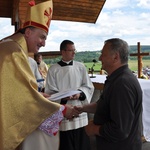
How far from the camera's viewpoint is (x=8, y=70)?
62.4 inches

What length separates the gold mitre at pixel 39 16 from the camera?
72.7 inches

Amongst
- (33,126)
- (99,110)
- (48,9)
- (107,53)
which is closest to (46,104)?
(33,126)

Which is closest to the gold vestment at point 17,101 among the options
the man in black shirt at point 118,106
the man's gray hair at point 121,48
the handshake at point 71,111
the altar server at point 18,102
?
the altar server at point 18,102

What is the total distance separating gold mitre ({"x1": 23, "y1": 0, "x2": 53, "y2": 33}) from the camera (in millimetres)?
1847

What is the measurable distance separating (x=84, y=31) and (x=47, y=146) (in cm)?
764

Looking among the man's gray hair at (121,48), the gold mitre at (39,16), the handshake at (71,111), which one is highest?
the gold mitre at (39,16)

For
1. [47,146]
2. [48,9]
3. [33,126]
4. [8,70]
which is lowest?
[47,146]

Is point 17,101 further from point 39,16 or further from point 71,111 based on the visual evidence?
point 39,16

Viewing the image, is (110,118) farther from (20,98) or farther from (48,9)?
(48,9)

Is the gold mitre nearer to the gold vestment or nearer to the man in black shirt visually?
the gold vestment

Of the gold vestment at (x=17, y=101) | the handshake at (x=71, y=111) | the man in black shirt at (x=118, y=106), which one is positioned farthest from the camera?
the handshake at (x=71, y=111)

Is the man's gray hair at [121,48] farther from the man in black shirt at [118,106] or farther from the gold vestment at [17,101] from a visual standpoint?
the gold vestment at [17,101]

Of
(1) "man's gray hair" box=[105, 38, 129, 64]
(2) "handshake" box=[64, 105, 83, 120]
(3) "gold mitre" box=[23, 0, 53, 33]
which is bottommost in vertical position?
(2) "handshake" box=[64, 105, 83, 120]

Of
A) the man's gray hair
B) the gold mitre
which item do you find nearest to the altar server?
the gold mitre
